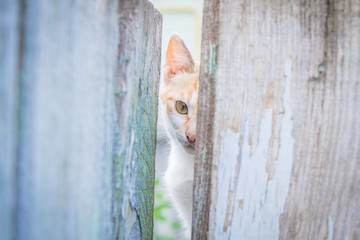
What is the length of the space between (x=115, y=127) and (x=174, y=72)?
1.45m

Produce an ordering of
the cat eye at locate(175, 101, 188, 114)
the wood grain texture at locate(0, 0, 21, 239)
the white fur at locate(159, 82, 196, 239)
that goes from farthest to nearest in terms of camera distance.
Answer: the cat eye at locate(175, 101, 188, 114)
the white fur at locate(159, 82, 196, 239)
the wood grain texture at locate(0, 0, 21, 239)

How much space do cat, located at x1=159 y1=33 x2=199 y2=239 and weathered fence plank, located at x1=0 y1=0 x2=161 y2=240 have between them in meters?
0.85

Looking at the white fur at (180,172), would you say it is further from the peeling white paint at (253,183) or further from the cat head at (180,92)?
the peeling white paint at (253,183)

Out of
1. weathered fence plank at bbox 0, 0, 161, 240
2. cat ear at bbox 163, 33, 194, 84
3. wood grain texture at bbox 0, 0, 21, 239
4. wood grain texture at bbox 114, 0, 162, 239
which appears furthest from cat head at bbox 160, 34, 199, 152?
wood grain texture at bbox 0, 0, 21, 239

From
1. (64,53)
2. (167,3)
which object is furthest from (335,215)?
(167,3)

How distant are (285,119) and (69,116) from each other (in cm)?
53

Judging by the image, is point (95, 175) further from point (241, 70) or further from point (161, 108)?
point (161, 108)

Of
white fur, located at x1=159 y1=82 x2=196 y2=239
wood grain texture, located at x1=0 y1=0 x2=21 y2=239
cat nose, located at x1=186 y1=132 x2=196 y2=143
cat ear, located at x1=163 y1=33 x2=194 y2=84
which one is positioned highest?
cat ear, located at x1=163 y1=33 x2=194 y2=84

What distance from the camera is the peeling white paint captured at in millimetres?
715

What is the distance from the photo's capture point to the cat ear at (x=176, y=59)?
1818 millimetres

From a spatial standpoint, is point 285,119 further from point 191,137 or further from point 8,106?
point 191,137

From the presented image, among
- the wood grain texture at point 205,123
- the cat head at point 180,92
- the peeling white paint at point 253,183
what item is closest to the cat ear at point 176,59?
the cat head at point 180,92

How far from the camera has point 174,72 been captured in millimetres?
2020

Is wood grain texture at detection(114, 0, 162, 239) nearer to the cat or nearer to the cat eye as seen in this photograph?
the cat
